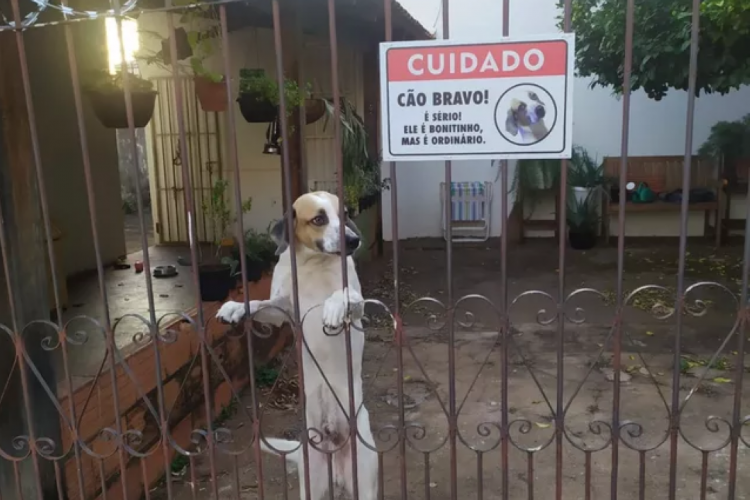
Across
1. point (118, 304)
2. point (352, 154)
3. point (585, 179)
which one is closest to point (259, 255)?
point (118, 304)

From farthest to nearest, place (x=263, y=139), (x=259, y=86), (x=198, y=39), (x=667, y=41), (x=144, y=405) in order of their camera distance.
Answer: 1. (x=263, y=139)
2. (x=667, y=41)
3. (x=259, y=86)
4. (x=198, y=39)
5. (x=144, y=405)

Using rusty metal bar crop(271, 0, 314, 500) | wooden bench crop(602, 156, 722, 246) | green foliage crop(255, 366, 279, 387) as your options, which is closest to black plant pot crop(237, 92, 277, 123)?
green foliage crop(255, 366, 279, 387)

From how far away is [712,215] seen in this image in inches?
346

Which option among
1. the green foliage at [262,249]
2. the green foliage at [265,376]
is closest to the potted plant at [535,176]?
the green foliage at [262,249]

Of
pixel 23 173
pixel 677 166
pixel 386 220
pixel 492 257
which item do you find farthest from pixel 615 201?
pixel 23 173

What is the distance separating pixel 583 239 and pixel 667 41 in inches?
144

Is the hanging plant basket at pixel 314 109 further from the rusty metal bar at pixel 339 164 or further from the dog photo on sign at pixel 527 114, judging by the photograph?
the dog photo on sign at pixel 527 114

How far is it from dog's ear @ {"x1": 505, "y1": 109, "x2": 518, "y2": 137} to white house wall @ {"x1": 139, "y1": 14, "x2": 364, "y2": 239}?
15.9ft

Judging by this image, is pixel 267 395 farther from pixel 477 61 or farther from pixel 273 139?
pixel 273 139

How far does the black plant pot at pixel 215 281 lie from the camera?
13.6 ft

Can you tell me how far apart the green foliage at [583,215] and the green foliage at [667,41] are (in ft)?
7.27

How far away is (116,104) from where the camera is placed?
4367mm

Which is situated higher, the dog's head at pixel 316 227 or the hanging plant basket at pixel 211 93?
the hanging plant basket at pixel 211 93

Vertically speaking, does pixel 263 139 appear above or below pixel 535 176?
above
